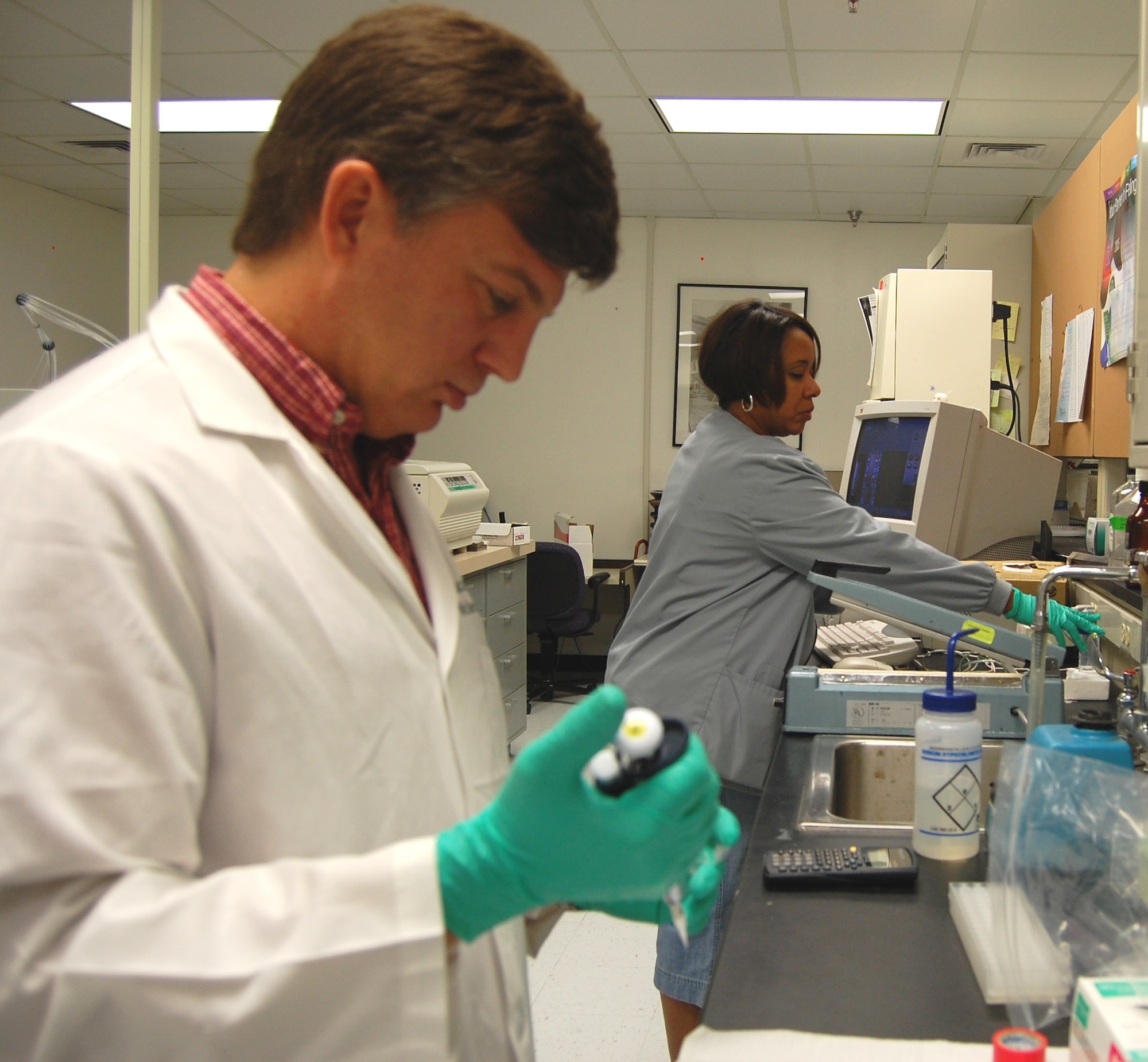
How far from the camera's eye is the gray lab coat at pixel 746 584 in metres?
1.83

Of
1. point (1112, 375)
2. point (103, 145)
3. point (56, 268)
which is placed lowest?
point (1112, 375)

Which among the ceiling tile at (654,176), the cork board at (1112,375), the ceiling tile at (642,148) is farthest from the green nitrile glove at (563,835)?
the ceiling tile at (654,176)

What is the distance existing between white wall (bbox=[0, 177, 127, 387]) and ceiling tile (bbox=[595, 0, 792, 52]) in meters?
3.22

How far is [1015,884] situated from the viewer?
0.86 meters

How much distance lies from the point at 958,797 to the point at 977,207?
4724mm

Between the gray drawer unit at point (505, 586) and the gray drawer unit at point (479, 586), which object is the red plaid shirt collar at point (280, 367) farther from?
the gray drawer unit at point (505, 586)

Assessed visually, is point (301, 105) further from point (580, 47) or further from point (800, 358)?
point (580, 47)

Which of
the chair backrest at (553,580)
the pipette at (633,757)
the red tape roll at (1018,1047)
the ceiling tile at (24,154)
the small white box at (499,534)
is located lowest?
the chair backrest at (553,580)

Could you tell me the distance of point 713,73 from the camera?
3549mm

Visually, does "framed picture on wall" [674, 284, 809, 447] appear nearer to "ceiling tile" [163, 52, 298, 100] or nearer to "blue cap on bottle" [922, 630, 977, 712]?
"ceiling tile" [163, 52, 298, 100]

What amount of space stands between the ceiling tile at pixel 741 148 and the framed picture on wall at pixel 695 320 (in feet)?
3.53

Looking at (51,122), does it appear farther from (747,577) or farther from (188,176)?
(747,577)

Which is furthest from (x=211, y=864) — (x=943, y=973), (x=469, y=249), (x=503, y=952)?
(x=943, y=973)

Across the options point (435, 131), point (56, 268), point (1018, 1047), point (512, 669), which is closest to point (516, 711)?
point (512, 669)
